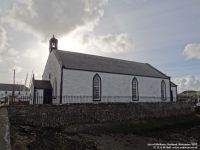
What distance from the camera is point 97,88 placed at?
1131 inches

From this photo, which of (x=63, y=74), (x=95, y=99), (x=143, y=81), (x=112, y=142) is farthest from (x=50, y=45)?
(x=112, y=142)

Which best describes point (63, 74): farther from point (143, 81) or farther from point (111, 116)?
point (143, 81)

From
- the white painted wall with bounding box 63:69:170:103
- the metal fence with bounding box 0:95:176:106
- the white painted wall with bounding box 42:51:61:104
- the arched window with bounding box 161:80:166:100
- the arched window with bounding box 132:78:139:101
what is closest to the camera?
the metal fence with bounding box 0:95:176:106

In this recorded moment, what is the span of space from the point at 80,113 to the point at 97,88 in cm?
780

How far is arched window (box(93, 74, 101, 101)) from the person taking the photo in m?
28.4

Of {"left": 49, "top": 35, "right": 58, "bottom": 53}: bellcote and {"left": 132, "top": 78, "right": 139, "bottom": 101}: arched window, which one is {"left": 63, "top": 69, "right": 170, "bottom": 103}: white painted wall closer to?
{"left": 132, "top": 78, "right": 139, "bottom": 101}: arched window

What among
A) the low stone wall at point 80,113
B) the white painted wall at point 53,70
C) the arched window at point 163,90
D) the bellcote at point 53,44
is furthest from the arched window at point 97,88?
the arched window at point 163,90

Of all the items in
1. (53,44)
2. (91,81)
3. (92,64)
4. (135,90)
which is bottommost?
(135,90)

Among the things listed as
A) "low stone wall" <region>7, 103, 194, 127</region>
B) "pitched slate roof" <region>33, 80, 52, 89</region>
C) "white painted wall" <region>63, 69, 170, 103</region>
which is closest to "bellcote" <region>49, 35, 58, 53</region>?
"pitched slate roof" <region>33, 80, 52, 89</region>

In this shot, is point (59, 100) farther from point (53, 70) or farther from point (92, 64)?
point (92, 64)

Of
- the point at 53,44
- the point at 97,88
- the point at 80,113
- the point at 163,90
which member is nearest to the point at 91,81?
the point at 97,88

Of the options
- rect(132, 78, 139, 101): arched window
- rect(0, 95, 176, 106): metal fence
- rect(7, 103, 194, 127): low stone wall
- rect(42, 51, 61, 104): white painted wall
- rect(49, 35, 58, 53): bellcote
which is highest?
rect(49, 35, 58, 53): bellcote

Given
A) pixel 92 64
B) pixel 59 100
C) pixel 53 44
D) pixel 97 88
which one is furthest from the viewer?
pixel 53 44

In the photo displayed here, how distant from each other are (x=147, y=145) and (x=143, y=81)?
63.0ft
